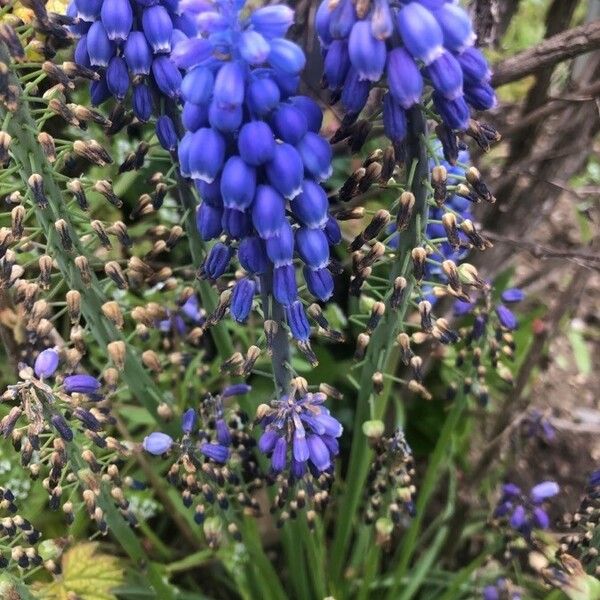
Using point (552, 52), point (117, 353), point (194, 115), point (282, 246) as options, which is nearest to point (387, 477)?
point (117, 353)

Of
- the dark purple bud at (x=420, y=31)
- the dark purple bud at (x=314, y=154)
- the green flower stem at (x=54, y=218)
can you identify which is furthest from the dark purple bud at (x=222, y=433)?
the dark purple bud at (x=420, y=31)

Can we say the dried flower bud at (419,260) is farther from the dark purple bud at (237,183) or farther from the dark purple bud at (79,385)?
the dark purple bud at (79,385)

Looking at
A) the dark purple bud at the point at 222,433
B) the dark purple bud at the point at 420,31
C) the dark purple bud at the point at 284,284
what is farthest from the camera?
the dark purple bud at the point at 222,433

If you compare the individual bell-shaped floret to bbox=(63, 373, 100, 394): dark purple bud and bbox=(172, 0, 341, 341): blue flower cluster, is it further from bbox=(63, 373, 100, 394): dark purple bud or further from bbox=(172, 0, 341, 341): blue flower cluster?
bbox=(63, 373, 100, 394): dark purple bud

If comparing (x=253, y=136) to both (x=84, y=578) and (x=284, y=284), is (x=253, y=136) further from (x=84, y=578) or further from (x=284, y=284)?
(x=84, y=578)

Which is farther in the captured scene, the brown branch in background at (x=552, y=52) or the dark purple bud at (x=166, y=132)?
the brown branch in background at (x=552, y=52)

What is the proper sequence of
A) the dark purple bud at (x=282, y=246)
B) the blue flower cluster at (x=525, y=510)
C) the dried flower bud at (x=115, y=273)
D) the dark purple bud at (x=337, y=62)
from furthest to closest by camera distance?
the blue flower cluster at (x=525, y=510) → the dried flower bud at (x=115, y=273) → the dark purple bud at (x=282, y=246) → the dark purple bud at (x=337, y=62)

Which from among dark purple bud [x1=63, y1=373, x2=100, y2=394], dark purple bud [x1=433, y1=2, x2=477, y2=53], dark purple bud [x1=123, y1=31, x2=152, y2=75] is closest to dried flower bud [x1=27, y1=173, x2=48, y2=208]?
dark purple bud [x1=123, y1=31, x2=152, y2=75]
